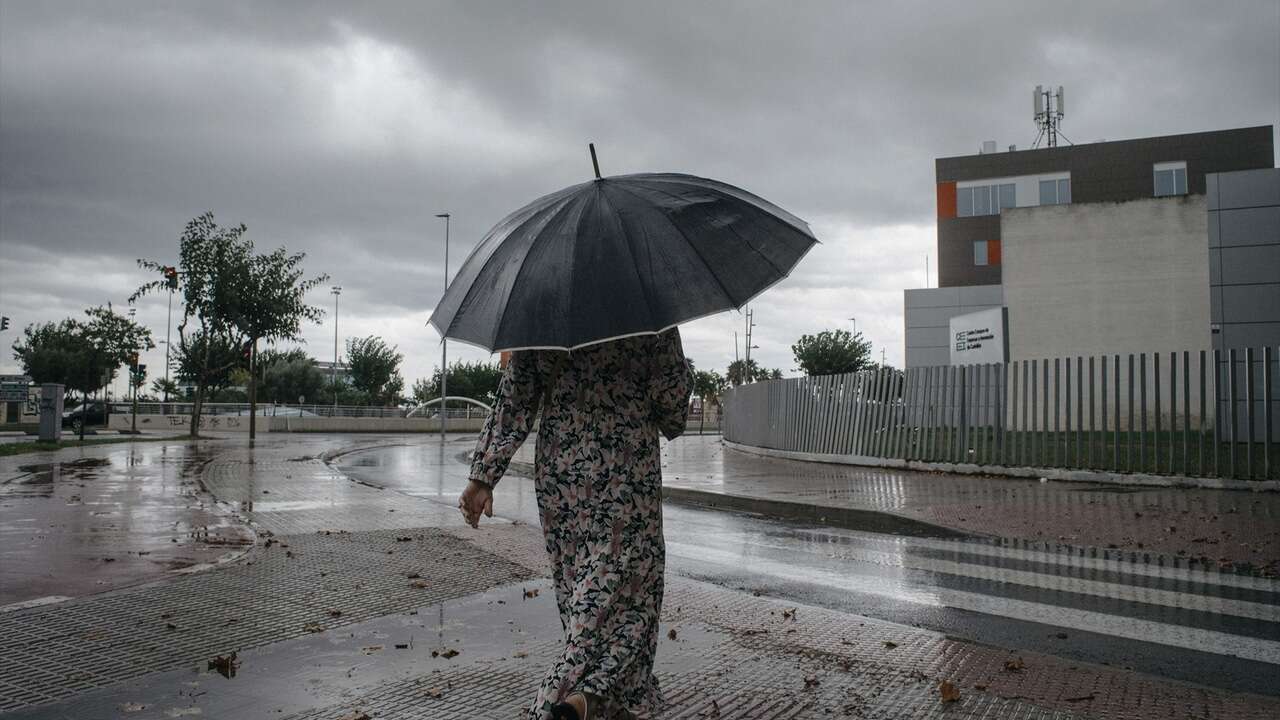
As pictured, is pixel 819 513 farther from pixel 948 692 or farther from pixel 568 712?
pixel 568 712

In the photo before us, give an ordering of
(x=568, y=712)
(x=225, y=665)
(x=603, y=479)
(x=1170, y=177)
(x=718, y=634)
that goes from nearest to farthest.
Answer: (x=568, y=712) < (x=603, y=479) < (x=225, y=665) < (x=718, y=634) < (x=1170, y=177)

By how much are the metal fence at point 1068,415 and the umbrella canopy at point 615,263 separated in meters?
10.7

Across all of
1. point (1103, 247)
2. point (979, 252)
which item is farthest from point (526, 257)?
point (979, 252)

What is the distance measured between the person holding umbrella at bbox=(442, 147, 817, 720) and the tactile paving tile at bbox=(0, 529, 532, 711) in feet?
7.13

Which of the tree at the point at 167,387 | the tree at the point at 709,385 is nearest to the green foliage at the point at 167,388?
the tree at the point at 167,387

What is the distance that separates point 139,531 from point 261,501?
3.14m

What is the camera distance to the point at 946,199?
5484 centimetres

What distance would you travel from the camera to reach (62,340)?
7369cm

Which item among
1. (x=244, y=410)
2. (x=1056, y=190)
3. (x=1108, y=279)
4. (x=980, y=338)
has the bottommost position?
(x=244, y=410)

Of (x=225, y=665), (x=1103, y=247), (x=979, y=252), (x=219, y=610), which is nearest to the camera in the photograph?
(x=225, y=665)

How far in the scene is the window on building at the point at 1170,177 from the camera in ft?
169

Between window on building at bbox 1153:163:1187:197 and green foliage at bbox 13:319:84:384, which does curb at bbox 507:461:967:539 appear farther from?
green foliage at bbox 13:319:84:384

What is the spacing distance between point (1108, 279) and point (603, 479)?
33687mm

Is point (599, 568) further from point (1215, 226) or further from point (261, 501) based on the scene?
point (1215, 226)
